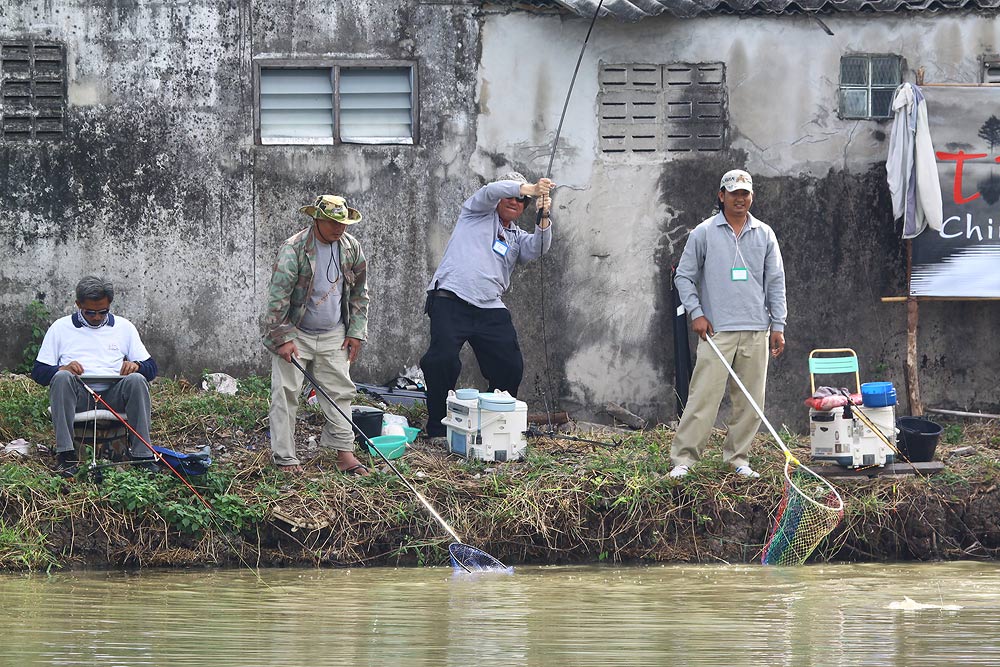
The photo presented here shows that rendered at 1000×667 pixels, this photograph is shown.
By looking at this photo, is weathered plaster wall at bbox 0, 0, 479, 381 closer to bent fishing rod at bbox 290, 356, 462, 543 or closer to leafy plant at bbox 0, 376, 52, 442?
leafy plant at bbox 0, 376, 52, 442

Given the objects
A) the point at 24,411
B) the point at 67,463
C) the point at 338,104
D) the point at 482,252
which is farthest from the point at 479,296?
the point at 24,411

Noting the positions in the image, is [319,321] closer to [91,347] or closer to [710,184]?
[91,347]

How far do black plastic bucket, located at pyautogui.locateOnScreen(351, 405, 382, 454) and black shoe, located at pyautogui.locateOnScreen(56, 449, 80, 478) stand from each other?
6.09 ft

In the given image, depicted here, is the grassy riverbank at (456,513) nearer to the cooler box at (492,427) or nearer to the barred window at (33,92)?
the cooler box at (492,427)

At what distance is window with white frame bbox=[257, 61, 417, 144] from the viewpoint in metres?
11.9

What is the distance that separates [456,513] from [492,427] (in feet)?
3.40

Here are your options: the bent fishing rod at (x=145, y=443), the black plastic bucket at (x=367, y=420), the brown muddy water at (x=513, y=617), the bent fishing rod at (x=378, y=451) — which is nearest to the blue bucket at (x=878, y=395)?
the brown muddy water at (x=513, y=617)

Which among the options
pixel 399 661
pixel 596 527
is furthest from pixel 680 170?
pixel 399 661

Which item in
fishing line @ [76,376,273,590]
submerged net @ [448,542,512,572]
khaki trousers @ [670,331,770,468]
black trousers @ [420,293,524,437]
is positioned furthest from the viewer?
black trousers @ [420,293,524,437]

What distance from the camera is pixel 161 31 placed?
1177cm

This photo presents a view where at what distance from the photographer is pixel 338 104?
39.1ft

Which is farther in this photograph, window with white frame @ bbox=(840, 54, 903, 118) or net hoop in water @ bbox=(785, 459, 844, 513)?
window with white frame @ bbox=(840, 54, 903, 118)

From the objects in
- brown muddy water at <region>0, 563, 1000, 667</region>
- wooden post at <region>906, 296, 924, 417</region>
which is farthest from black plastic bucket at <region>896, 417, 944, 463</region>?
wooden post at <region>906, 296, 924, 417</region>

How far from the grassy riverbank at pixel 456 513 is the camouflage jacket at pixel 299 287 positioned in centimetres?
89
